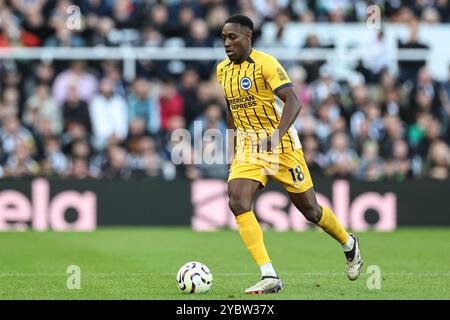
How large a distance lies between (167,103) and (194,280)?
9.66 metres

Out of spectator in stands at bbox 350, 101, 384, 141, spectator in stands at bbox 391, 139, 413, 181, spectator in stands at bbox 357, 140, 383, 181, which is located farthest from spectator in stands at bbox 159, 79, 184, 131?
spectator in stands at bbox 391, 139, 413, 181

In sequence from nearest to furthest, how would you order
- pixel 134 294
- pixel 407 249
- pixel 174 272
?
pixel 134 294 < pixel 174 272 < pixel 407 249

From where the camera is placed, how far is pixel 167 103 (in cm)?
1886

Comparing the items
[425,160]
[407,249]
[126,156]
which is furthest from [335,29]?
[407,249]

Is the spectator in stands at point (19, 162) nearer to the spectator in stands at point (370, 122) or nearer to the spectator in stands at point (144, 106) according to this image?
the spectator in stands at point (144, 106)

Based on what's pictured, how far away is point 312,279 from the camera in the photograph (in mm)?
10703

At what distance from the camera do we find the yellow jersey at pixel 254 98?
995 cm

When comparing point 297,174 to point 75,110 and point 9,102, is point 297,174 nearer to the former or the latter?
point 75,110

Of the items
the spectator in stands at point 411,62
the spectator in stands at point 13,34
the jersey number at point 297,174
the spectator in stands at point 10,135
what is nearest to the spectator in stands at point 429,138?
the spectator in stands at point 411,62

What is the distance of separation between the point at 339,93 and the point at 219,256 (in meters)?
6.69

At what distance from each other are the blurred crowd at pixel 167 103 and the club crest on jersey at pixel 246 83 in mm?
8188

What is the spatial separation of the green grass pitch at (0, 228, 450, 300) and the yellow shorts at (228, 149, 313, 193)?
0.99 m
